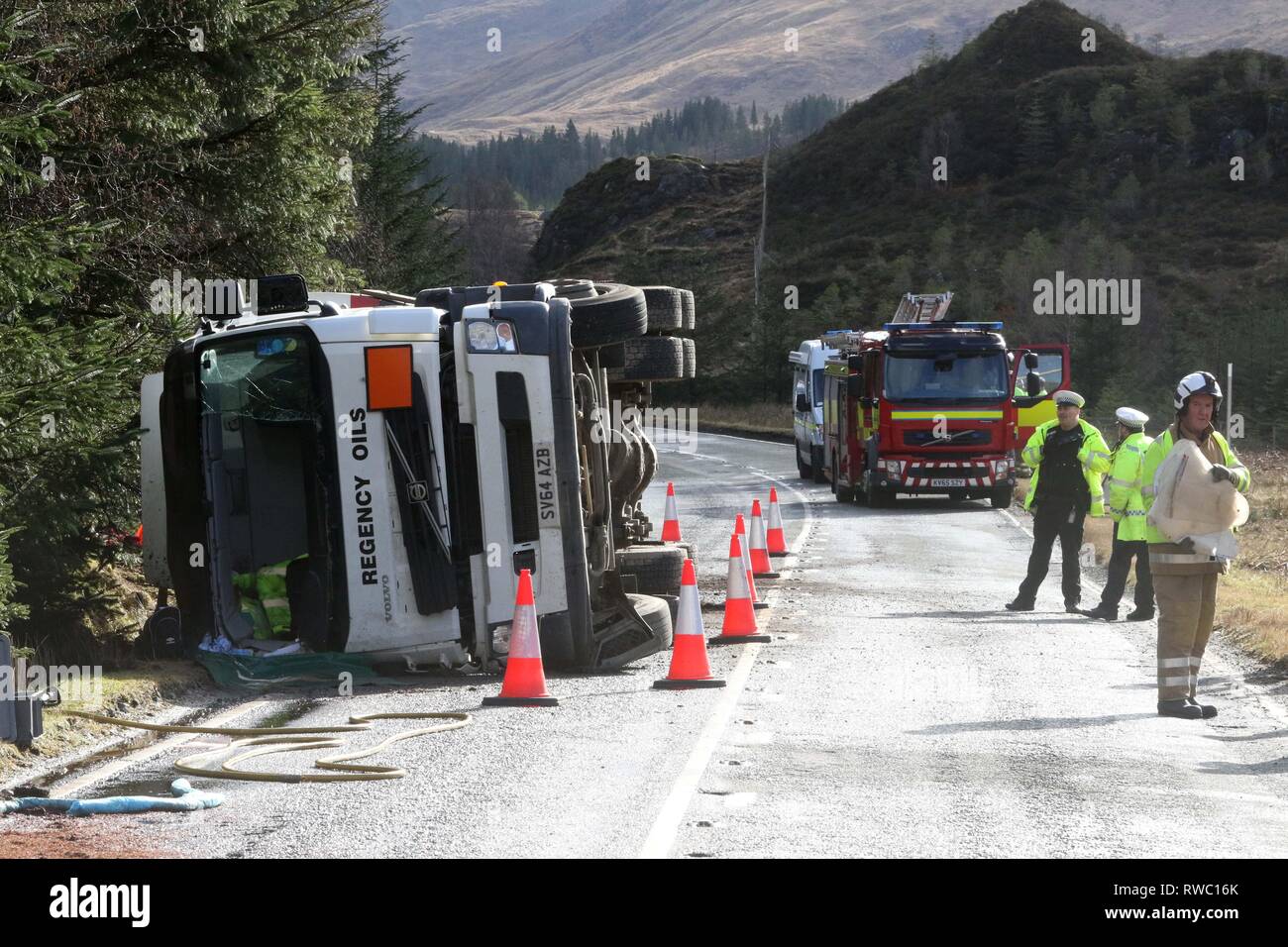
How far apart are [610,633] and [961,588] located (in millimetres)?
6486

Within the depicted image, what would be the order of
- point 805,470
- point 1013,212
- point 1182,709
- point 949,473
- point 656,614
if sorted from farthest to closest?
point 1013,212 < point 805,470 < point 949,473 < point 656,614 < point 1182,709

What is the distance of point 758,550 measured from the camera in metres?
17.4

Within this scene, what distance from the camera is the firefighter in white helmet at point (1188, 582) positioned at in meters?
9.57

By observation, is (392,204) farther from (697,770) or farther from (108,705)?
(697,770)

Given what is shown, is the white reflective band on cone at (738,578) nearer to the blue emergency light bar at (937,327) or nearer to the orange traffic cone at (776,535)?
the orange traffic cone at (776,535)

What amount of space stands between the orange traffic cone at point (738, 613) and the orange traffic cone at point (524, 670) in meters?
3.03

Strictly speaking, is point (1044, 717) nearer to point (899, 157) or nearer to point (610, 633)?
point (610, 633)

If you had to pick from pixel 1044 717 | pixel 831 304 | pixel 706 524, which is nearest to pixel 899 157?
pixel 831 304

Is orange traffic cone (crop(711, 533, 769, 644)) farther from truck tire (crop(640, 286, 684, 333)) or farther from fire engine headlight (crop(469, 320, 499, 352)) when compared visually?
fire engine headlight (crop(469, 320, 499, 352))

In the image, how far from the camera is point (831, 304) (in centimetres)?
7275

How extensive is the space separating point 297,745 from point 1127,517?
8.24 meters

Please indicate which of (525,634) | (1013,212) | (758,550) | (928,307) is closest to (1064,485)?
(758,550)
